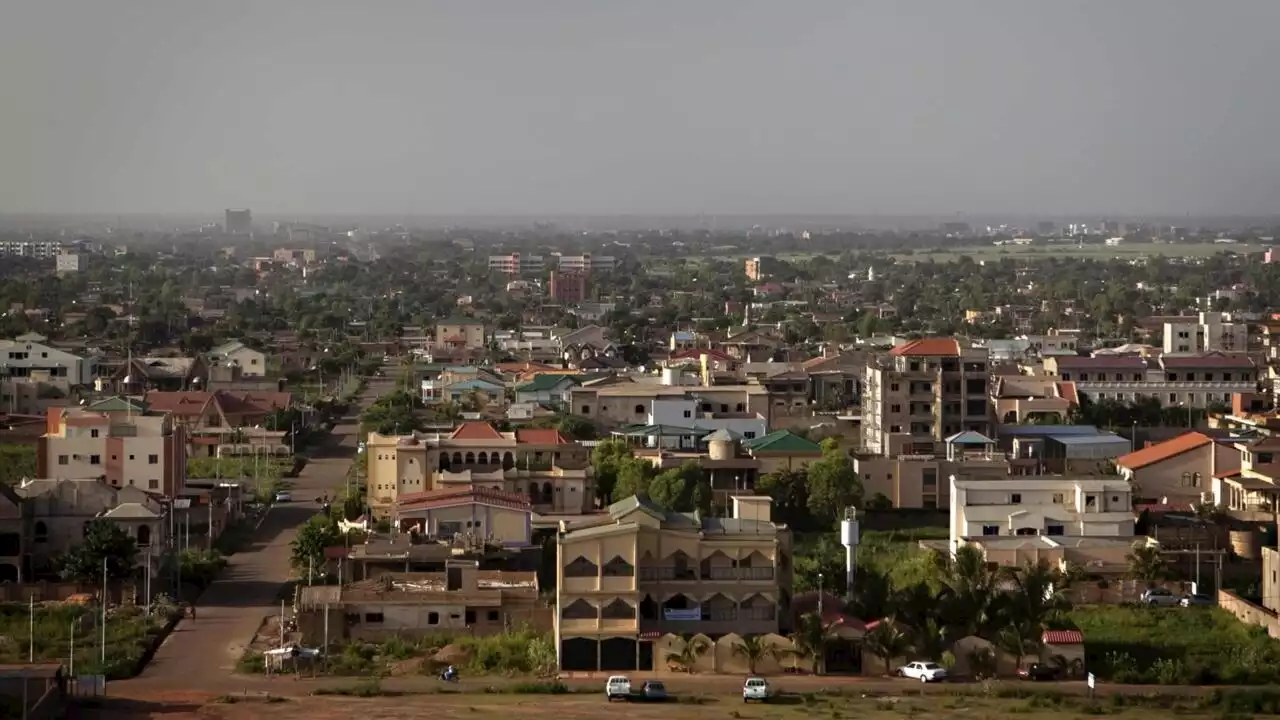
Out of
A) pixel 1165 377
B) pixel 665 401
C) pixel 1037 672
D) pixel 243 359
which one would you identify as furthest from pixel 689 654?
pixel 243 359

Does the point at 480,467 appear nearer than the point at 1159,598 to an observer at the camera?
No

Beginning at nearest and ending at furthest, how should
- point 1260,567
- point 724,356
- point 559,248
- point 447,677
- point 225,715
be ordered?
point 225,715 → point 447,677 → point 1260,567 → point 724,356 → point 559,248

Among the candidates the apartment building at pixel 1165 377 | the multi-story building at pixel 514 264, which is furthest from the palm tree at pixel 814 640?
the multi-story building at pixel 514 264

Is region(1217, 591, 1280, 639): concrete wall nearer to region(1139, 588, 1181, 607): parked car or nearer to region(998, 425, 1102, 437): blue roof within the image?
region(1139, 588, 1181, 607): parked car

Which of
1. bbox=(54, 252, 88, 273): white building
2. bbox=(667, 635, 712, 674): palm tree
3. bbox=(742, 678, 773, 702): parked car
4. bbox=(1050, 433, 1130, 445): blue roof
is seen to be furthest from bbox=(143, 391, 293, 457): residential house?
bbox=(54, 252, 88, 273): white building

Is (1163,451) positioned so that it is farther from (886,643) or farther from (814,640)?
(814,640)

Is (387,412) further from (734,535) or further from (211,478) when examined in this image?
(734,535)

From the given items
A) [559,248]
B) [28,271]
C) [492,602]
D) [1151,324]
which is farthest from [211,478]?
[559,248]
